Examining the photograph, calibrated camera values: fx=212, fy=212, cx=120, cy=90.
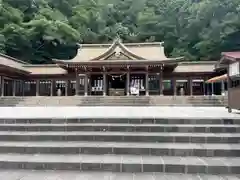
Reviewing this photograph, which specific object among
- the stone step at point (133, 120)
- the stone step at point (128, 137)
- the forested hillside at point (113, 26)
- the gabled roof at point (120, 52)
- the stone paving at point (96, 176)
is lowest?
the stone paving at point (96, 176)

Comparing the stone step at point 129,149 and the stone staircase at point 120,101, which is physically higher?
the stone staircase at point 120,101

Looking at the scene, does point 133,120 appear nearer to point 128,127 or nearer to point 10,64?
point 128,127

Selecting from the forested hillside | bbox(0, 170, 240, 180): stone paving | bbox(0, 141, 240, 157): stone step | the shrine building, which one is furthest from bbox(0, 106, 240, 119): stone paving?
the forested hillside

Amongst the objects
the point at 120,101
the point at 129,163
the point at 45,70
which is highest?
the point at 45,70

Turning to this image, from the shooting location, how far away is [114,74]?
61.3 feet

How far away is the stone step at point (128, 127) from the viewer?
4.34 meters

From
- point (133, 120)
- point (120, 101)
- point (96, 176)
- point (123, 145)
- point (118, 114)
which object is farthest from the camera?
point (120, 101)

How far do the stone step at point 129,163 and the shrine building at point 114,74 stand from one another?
1335cm

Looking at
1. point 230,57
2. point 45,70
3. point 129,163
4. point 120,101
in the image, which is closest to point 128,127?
point 129,163

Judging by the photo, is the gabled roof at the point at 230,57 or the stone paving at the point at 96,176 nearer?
the stone paving at the point at 96,176

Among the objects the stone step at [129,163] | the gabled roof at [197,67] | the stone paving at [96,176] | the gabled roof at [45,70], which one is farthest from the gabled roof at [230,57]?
the gabled roof at [45,70]

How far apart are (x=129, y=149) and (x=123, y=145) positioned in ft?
0.57

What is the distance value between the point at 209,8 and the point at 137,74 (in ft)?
45.8

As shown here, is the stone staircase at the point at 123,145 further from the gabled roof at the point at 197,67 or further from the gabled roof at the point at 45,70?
the gabled roof at the point at 45,70
